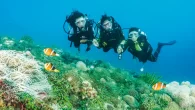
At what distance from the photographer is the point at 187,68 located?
11669 centimetres

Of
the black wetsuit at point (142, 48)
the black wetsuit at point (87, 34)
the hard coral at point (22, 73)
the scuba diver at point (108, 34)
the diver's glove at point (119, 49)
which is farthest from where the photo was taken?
the black wetsuit at point (142, 48)

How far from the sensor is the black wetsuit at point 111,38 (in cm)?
1079

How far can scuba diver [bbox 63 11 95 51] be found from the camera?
10752mm

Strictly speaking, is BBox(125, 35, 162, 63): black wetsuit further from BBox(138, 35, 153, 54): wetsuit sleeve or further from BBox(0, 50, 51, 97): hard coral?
BBox(0, 50, 51, 97): hard coral

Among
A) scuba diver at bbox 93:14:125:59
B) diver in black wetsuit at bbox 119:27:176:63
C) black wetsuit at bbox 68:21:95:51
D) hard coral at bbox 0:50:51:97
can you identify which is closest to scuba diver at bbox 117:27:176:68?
diver in black wetsuit at bbox 119:27:176:63

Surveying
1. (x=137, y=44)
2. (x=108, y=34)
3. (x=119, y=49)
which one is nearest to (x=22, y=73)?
(x=119, y=49)

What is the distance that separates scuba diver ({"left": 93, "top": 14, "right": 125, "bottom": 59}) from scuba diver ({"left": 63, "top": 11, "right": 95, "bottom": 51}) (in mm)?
399

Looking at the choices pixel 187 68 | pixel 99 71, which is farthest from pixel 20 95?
pixel 187 68

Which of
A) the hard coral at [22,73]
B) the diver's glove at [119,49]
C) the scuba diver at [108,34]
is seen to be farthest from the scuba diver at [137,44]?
the hard coral at [22,73]

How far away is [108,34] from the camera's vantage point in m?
10.8

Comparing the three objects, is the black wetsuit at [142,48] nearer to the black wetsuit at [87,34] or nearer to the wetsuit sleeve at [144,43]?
the wetsuit sleeve at [144,43]

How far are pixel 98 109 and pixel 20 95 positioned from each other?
237cm

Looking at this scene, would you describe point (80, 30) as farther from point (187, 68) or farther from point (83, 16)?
point (187, 68)

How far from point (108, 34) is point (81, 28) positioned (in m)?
1.09
